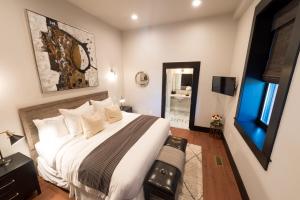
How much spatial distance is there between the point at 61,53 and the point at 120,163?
7.34 feet

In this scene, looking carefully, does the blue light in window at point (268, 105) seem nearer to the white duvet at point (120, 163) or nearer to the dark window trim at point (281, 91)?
the dark window trim at point (281, 91)

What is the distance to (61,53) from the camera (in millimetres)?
2373

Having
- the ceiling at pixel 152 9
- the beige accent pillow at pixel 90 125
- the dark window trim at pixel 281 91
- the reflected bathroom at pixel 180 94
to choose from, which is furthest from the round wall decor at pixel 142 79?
the dark window trim at pixel 281 91

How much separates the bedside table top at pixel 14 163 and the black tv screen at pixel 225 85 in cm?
352

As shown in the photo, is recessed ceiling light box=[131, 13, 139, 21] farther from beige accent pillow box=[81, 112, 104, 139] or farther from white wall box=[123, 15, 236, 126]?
beige accent pillow box=[81, 112, 104, 139]

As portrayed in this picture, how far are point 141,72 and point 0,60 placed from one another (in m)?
3.03

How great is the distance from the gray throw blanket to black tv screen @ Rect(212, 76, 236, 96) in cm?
197

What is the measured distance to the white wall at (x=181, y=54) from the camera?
3.21 m

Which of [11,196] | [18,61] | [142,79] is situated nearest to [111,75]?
[142,79]

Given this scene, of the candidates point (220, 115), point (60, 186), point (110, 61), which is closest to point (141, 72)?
point (110, 61)

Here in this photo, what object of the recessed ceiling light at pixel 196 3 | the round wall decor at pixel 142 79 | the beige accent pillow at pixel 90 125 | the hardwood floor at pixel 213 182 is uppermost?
the recessed ceiling light at pixel 196 3

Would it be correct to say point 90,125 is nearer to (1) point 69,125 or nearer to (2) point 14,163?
(1) point 69,125

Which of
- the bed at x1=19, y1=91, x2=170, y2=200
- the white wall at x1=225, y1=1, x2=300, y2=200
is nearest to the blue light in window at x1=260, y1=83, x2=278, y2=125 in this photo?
the white wall at x1=225, y1=1, x2=300, y2=200

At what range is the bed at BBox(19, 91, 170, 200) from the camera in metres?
1.37
